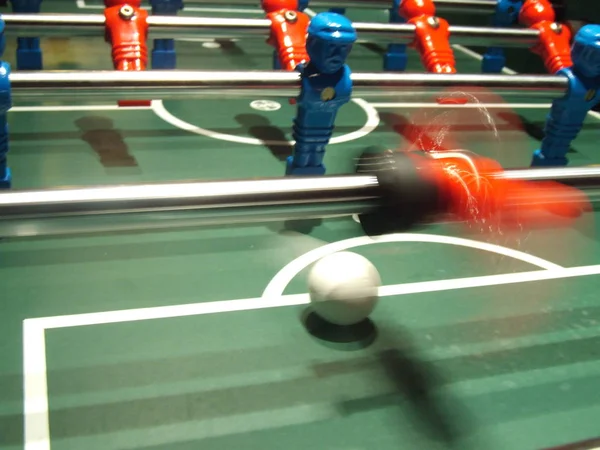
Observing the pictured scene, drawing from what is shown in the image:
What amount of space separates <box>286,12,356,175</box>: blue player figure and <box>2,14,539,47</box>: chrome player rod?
0.70 metres

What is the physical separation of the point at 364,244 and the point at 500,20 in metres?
2.08

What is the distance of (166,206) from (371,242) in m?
1.32

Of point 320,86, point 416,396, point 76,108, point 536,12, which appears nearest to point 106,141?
point 76,108

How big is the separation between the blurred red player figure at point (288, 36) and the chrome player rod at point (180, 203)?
5.24ft

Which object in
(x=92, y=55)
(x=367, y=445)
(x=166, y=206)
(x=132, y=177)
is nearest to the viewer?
(x=166, y=206)

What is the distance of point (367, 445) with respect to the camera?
55.8 inches

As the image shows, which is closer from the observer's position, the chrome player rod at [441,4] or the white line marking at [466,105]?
the white line marking at [466,105]

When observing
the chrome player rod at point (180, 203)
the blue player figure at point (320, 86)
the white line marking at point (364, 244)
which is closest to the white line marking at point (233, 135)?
the blue player figure at point (320, 86)

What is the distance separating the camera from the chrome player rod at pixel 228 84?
1837 millimetres

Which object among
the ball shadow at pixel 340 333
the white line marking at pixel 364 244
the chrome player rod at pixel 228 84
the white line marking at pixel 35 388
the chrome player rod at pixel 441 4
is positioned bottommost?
the white line marking at pixel 35 388

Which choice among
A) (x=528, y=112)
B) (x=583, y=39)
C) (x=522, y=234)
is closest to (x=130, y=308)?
(x=522, y=234)

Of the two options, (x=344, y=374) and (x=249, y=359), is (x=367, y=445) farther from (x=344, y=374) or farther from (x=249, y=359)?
(x=249, y=359)

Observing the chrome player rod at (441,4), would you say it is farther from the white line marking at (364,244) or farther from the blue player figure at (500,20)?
the white line marking at (364,244)

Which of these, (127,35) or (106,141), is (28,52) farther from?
(127,35)
